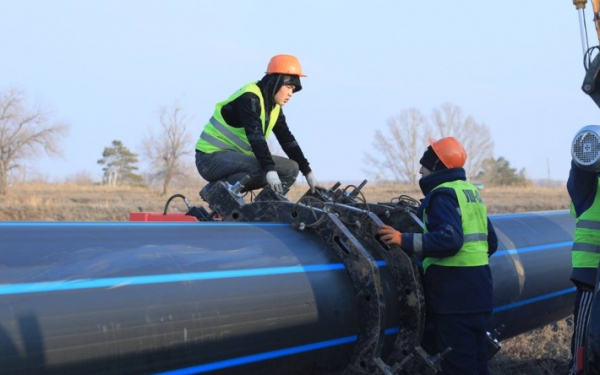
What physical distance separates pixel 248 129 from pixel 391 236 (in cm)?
189

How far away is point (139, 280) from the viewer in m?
3.14

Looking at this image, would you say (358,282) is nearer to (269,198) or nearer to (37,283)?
(269,198)

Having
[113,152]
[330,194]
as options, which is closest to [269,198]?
[330,194]

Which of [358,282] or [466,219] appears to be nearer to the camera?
[358,282]

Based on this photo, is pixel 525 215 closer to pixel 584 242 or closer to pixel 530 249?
pixel 530 249

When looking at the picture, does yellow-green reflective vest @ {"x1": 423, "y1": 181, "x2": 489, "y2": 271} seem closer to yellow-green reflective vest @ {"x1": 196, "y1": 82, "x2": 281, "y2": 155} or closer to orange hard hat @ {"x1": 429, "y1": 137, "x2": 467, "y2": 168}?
orange hard hat @ {"x1": 429, "y1": 137, "x2": 467, "y2": 168}

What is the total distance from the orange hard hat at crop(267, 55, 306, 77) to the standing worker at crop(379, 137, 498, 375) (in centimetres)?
182

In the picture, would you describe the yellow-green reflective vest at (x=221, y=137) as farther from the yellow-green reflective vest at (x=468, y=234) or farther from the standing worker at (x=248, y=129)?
the yellow-green reflective vest at (x=468, y=234)

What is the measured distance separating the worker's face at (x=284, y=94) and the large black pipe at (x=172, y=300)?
1918mm

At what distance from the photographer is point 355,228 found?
14.6ft

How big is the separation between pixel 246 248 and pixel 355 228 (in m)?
0.96

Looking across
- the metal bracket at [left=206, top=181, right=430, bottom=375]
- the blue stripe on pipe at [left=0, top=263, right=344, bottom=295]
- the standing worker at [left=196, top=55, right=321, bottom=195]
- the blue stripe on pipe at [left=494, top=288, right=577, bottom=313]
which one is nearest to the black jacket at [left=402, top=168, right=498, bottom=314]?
the metal bracket at [left=206, top=181, right=430, bottom=375]

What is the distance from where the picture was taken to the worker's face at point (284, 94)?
19.5 feet

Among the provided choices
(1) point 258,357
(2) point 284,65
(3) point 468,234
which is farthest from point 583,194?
(2) point 284,65
